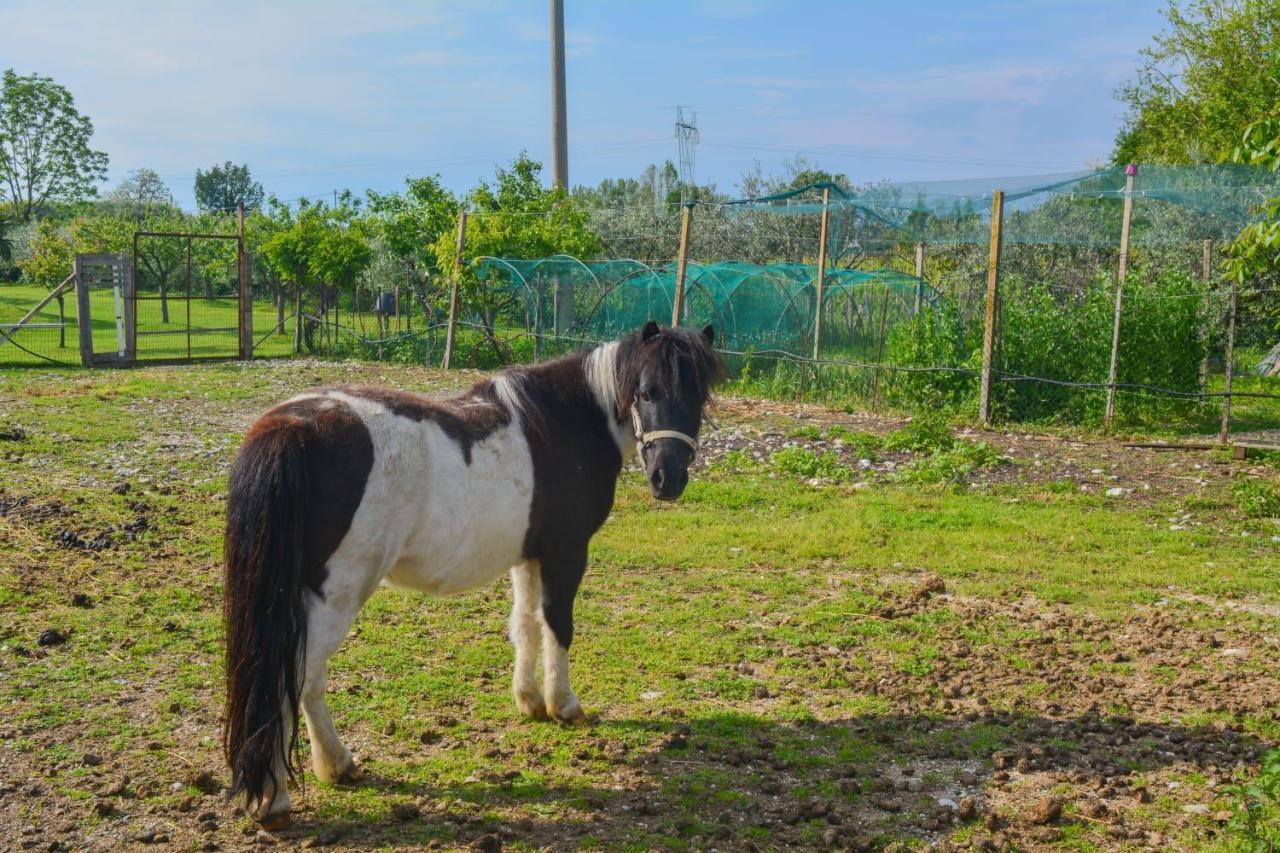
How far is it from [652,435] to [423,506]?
1082 mm

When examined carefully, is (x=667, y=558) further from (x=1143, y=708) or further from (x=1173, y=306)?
(x=1173, y=306)

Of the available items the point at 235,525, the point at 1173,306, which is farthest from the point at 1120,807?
the point at 1173,306

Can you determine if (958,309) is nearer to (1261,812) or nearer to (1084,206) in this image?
(1084,206)

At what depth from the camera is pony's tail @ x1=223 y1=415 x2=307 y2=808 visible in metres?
3.46

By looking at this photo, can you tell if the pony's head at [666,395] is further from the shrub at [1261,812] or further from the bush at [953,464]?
the bush at [953,464]

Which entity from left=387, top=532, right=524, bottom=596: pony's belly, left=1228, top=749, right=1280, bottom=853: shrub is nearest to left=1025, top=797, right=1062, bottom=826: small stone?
left=1228, top=749, right=1280, bottom=853: shrub

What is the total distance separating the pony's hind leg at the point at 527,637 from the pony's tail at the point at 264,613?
1305mm

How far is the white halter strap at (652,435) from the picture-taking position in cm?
438

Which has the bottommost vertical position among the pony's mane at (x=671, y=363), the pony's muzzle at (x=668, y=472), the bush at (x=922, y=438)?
the bush at (x=922, y=438)

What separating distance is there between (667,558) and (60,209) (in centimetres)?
5593

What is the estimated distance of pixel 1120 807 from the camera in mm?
3863

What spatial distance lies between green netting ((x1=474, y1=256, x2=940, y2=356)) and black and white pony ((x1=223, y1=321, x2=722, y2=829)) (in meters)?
10.7

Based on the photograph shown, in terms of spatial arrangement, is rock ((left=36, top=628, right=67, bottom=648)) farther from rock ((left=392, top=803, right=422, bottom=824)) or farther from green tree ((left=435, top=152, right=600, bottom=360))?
green tree ((left=435, top=152, right=600, bottom=360))

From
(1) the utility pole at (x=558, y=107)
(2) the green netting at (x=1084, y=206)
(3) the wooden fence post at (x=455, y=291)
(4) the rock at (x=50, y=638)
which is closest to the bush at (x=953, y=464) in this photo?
(2) the green netting at (x=1084, y=206)
